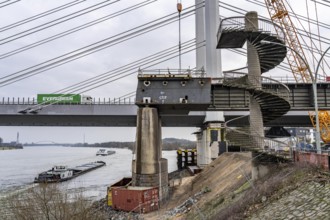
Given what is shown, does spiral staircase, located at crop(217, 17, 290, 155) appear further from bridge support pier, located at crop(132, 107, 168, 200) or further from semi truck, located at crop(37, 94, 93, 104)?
semi truck, located at crop(37, 94, 93, 104)

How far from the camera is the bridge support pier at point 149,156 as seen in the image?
28594 mm

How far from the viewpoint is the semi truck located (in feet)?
156

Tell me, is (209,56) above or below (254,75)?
above

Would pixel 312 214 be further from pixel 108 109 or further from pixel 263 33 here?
pixel 108 109

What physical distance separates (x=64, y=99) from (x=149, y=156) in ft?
82.1

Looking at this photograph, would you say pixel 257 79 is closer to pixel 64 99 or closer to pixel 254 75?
pixel 254 75

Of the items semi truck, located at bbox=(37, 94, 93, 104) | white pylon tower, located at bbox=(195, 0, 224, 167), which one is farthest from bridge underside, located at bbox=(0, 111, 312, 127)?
white pylon tower, located at bbox=(195, 0, 224, 167)

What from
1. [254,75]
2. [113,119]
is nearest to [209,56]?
[254,75]

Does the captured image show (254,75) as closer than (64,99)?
Yes

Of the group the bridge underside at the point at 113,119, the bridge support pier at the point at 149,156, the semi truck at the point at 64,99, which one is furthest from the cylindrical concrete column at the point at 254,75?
the semi truck at the point at 64,99

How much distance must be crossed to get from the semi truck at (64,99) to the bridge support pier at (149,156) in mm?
21055

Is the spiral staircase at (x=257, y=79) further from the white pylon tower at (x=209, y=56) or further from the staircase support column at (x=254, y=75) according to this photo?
the white pylon tower at (x=209, y=56)

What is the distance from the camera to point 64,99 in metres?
47.9

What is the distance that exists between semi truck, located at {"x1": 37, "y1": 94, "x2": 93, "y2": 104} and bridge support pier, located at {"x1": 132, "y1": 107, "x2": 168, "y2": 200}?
21055mm
